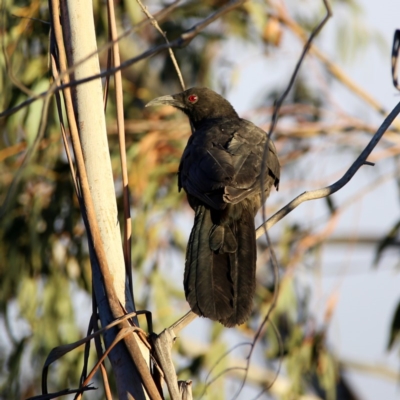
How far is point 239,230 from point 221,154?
25.2 inches

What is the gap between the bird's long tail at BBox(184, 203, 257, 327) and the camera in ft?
8.18

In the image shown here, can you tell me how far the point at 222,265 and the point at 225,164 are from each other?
2.47ft

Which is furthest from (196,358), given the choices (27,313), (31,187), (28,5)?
(28,5)

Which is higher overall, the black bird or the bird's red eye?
the bird's red eye

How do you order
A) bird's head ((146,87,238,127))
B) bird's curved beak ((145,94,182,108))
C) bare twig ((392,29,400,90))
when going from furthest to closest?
bird's head ((146,87,238,127))
bird's curved beak ((145,94,182,108))
bare twig ((392,29,400,90))

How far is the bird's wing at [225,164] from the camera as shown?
10.4ft

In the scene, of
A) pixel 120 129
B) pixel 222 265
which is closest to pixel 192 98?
pixel 222 265

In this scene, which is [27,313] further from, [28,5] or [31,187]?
[28,5]

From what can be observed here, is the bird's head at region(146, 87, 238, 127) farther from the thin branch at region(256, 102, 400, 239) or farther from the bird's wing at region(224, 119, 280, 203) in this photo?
the thin branch at region(256, 102, 400, 239)

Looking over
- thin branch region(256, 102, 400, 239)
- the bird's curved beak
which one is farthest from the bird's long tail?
the bird's curved beak

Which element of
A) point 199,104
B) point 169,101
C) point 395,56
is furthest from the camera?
point 199,104

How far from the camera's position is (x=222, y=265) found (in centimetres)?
277

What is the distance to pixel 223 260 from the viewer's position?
2.80 metres

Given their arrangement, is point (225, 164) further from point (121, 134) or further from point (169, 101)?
point (169, 101)
